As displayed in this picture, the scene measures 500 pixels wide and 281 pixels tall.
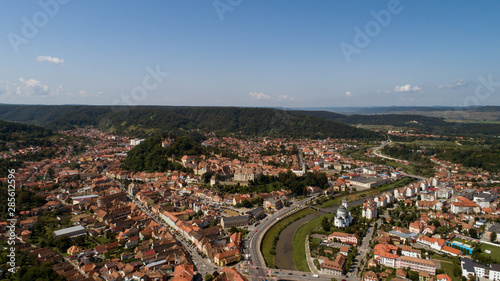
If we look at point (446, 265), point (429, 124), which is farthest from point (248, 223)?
point (429, 124)

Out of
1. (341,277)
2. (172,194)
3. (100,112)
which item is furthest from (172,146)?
(100,112)

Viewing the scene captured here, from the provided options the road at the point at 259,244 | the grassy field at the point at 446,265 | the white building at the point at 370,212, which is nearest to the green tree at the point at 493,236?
the grassy field at the point at 446,265

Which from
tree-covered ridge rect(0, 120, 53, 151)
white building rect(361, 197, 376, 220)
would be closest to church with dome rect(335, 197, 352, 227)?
white building rect(361, 197, 376, 220)

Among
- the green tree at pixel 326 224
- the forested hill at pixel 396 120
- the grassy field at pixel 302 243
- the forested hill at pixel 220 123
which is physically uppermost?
the forested hill at pixel 220 123

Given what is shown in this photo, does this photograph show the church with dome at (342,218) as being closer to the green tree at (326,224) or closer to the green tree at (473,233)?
the green tree at (326,224)

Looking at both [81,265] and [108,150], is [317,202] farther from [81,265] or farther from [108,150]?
[108,150]

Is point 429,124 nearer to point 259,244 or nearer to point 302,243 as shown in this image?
point 302,243

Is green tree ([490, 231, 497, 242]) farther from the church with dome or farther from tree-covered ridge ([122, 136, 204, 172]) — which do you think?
tree-covered ridge ([122, 136, 204, 172])
